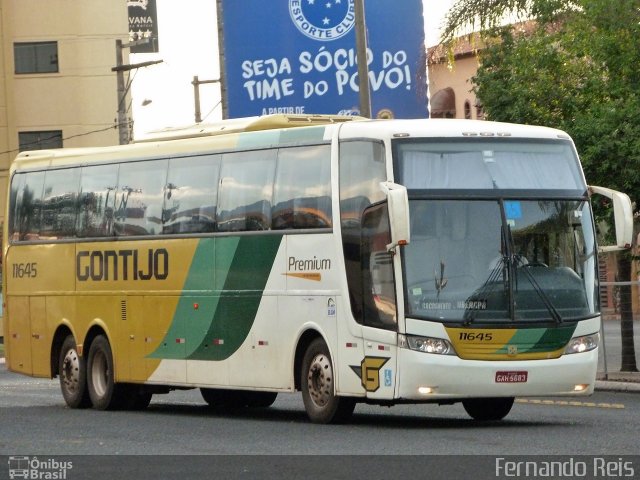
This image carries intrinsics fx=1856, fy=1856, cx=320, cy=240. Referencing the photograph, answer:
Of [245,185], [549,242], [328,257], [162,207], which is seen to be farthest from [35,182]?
[549,242]

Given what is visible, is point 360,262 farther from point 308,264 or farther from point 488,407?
point 488,407


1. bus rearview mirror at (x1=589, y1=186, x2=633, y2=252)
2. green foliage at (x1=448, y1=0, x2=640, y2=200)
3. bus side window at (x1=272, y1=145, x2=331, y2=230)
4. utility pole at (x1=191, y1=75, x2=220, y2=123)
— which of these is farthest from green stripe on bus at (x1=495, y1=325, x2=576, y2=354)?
utility pole at (x1=191, y1=75, x2=220, y2=123)

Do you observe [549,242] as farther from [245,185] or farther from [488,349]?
[245,185]

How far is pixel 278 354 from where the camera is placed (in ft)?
66.6

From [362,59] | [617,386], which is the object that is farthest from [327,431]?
[362,59]

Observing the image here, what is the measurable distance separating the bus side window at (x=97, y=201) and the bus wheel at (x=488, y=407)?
5.92 meters

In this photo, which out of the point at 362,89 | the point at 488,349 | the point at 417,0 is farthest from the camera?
the point at 417,0

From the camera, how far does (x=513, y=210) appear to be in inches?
744

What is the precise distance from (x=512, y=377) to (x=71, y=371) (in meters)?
8.22

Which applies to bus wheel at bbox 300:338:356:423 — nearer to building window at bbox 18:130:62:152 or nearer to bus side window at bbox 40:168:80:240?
bus side window at bbox 40:168:80:240

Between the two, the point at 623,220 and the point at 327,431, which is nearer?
the point at 327,431

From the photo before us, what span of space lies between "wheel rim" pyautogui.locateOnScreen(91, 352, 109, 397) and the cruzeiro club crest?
10.6 meters

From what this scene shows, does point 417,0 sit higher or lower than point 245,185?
higher

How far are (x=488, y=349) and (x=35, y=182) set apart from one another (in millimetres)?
9671
